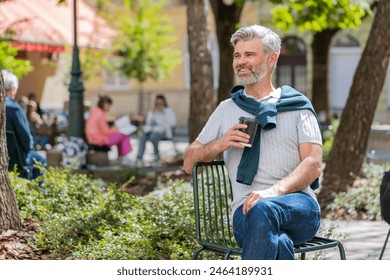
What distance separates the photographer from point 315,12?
55.1 feet

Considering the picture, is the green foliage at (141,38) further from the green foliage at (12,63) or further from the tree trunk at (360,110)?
the tree trunk at (360,110)

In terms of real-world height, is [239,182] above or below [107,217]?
above

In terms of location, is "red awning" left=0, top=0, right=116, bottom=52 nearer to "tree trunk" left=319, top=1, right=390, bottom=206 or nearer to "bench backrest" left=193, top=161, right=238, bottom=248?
"tree trunk" left=319, top=1, right=390, bottom=206

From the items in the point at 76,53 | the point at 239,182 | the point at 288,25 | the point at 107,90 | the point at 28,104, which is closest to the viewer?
the point at 239,182

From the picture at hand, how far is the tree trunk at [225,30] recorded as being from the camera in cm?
1873

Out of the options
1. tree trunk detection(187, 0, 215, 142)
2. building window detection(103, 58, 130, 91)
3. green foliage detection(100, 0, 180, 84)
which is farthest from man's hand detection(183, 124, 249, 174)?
building window detection(103, 58, 130, 91)

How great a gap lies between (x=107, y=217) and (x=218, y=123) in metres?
2.72

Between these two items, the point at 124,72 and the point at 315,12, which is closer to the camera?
the point at 315,12

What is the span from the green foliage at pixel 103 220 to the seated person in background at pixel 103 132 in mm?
7994

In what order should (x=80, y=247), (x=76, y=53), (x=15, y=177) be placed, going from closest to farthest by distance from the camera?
(x=80, y=247)
(x=15, y=177)
(x=76, y=53)

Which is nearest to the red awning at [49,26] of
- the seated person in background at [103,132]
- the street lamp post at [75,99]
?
the seated person in background at [103,132]

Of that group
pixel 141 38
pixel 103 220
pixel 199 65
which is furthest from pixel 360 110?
pixel 141 38

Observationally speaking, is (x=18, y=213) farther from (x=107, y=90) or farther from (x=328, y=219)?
(x=107, y=90)

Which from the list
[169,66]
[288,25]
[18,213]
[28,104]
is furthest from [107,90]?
[18,213]
